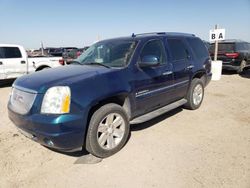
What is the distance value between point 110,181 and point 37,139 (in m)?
1.17

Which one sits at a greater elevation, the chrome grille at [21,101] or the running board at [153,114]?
the chrome grille at [21,101]

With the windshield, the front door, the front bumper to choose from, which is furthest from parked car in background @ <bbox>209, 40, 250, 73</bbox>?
the front bumper

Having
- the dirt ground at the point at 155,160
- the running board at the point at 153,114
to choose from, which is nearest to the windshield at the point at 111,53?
the running board at the point at 153,114

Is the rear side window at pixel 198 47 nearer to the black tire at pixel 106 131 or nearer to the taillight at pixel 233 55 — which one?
the black tire at pixel 106 131

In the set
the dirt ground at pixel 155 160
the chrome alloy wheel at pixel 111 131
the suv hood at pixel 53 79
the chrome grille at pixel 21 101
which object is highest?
the suv hood at pixel 53 79

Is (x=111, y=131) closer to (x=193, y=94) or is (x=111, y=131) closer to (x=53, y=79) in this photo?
(x=53, y=79)

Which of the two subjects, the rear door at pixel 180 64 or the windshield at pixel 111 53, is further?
the rear door at pixel 180 64

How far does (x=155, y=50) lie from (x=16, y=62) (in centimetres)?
722

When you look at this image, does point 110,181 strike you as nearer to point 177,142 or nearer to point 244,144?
point 177,142

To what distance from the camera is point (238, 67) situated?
11.4 metres

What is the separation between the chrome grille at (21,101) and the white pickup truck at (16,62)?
6369 mm

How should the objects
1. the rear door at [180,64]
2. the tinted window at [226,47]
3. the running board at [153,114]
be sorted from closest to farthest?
the running board at [153,114], the rear door at [180,64], the tinted window at [226,47]

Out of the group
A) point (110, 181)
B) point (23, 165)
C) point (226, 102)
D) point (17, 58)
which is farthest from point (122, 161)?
point (17, 58)

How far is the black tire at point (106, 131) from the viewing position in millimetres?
3211
